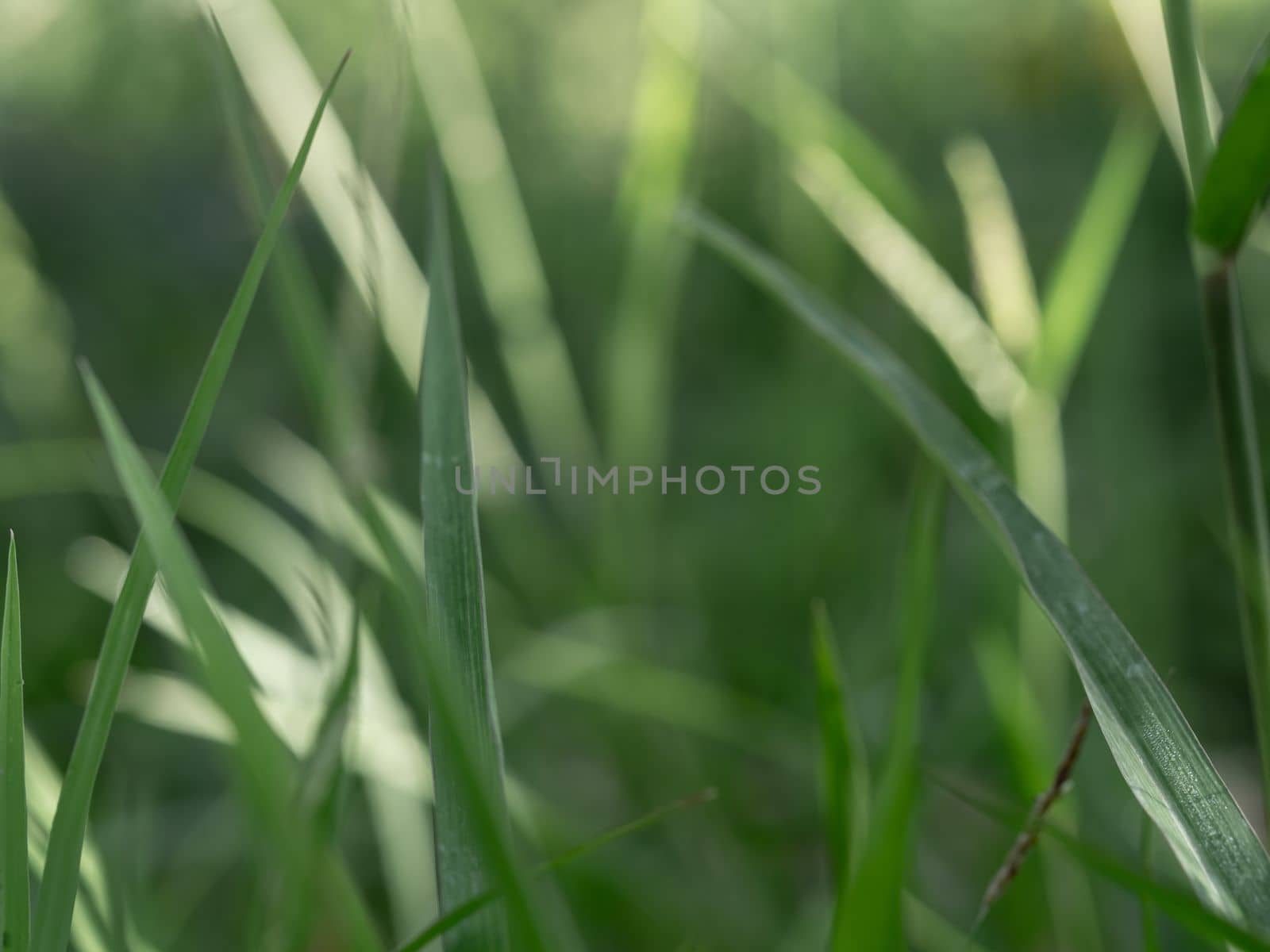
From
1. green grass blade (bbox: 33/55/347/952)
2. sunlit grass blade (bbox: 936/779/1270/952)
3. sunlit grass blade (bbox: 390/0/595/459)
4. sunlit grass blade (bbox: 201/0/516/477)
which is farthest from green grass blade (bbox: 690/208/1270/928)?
sunlit grass blade (bbox: 390/0/595/459)

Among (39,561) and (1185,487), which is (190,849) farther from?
(1185,487)

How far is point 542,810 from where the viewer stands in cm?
34

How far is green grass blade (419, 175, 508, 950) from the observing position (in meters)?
0.15

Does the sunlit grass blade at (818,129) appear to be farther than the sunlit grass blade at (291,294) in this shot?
Yes

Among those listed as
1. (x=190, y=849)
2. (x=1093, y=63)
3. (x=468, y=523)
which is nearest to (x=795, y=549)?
(x=190, y=849)

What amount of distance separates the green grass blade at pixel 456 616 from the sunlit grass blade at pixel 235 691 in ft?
0.14

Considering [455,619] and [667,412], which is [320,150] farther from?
[667,412]

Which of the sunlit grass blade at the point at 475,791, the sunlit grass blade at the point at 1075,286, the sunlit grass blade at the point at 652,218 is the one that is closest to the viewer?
the sunlit grass blade at the point at 475,791

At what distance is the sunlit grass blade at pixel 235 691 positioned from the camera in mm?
161

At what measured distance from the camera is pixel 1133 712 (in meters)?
0.15

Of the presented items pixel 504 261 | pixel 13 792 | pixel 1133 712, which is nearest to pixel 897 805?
pixel 1133 712

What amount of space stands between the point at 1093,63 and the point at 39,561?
92cm

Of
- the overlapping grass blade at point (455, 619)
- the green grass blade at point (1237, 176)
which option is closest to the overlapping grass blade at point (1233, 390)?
the green grass blade at point (1237, 176)

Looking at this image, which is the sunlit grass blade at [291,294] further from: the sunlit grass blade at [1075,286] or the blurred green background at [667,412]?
the sunlit grass blade at [1075,286]
